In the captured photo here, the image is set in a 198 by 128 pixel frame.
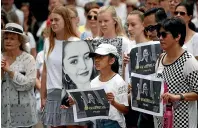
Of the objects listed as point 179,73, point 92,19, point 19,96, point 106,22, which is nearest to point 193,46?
point 106,22

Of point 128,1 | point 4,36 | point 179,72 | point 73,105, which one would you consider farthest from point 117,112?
point 128,1

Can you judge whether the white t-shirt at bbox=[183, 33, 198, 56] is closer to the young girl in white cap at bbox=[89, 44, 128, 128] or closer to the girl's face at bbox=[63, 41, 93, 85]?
the young girl in white cap at bbox=[89, 44, 128, 128]

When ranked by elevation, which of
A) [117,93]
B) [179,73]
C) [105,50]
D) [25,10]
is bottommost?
[117,93]

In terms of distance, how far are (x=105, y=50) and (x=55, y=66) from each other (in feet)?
3.08

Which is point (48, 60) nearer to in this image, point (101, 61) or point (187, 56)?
point (101, 61)

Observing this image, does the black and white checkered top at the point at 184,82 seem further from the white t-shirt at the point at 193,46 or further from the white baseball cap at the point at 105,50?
the white t-shirt at the point at 193,46

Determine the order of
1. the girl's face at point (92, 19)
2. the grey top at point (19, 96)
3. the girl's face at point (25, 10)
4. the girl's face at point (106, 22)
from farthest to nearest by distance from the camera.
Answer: the girl's face at point (25, 10) < the girl's face at point (92, 19) < the girl's face at point (106, 22) < the grey top at point (19, 96)

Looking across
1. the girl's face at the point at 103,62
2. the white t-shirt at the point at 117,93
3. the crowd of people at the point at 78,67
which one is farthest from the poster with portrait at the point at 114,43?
the white t-shirt at the point at 117,93

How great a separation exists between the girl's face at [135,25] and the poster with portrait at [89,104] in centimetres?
127

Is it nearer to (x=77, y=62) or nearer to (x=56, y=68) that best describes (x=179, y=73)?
(x=77, y=62)

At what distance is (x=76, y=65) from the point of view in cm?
845

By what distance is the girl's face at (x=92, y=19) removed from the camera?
418 inches

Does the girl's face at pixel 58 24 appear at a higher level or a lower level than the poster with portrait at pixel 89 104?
higher

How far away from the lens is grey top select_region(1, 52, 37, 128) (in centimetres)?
873
